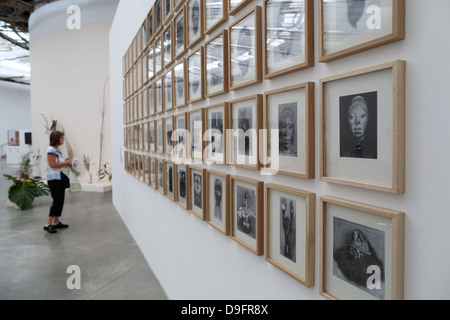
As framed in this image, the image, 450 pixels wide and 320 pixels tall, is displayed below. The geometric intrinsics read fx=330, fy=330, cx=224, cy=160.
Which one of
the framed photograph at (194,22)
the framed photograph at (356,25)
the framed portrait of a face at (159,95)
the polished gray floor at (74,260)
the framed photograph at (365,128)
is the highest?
the framed photograph at (194,22)

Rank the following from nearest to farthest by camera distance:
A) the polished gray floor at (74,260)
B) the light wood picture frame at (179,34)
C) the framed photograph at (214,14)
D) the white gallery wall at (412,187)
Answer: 1. the white gallery wall at (412,187)
2. the framed photograph at (214,14)
3. the light wood picture frame at (179,34)
4. the polished gray floor at (74,260)

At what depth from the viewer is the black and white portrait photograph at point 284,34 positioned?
50.2 inches

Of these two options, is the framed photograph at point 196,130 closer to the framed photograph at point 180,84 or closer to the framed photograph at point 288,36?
the framed photograph at point 180,84

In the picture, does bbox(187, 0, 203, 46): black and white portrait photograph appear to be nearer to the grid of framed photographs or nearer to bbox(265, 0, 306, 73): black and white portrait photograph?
the grid of framed photographs

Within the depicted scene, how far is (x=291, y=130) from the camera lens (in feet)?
4.47

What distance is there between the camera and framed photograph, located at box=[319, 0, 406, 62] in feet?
2.97

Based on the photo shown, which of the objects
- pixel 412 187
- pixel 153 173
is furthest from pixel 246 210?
pixel 153 173

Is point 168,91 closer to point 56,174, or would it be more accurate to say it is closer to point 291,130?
point 291,130

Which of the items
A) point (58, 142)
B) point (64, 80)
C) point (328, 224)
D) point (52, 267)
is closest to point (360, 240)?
point (328, 224)

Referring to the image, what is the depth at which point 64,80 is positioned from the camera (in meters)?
12.4

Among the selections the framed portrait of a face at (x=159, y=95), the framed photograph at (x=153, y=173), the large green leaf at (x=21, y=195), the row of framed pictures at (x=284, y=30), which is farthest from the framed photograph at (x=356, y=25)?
the large green leaf at (x=21, y=195)

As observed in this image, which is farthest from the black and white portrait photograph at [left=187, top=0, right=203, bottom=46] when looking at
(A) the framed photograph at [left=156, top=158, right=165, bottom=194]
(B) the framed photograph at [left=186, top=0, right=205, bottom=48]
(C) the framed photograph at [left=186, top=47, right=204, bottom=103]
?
(A) the framed photograph at [left=156, top=158, right=165, bottom=194]

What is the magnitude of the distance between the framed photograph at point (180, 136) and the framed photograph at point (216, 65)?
529 millimetres
